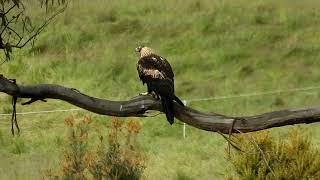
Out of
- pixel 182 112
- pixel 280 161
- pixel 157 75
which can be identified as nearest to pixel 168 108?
pixel 182 112

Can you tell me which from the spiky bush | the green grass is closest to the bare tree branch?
the spiky bush

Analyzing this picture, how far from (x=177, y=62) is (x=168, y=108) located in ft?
35.1

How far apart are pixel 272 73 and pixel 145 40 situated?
3119mm

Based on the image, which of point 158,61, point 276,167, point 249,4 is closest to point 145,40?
point 249,4

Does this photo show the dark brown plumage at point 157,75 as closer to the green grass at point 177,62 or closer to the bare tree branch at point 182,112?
the bare tree branch at point 182,112

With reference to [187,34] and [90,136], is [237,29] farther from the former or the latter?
[90,136]

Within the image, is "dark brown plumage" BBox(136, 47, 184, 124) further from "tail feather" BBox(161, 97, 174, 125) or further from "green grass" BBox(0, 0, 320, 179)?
"green grass" BBox(0, 0, 320, 179)

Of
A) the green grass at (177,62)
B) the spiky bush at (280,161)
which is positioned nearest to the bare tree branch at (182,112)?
the spiky bush at (280,161)

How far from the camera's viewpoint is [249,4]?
16.9 m

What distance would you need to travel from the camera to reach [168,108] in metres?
3.44

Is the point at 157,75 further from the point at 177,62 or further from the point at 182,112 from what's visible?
the point at 177,62

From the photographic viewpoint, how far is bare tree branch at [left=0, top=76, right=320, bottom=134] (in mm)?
3207

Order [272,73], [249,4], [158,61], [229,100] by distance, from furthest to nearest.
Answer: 1. [249,4]
2. [272,73]
3. [229,100]
4. [158,61]

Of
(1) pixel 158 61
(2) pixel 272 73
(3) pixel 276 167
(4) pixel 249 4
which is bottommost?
(3) pixel 276 167
